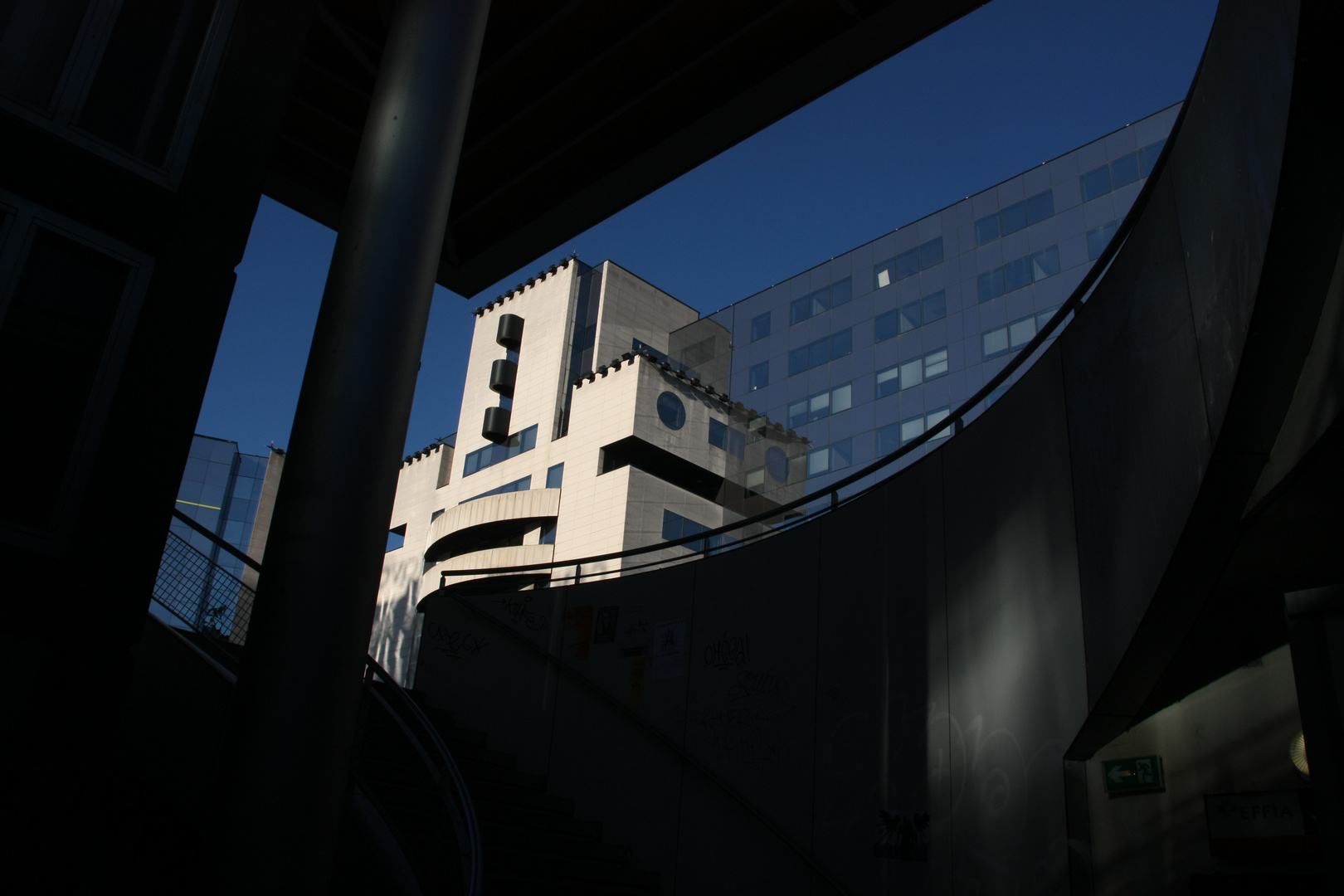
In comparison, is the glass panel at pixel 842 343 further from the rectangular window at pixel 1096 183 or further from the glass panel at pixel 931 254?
the rectangular window at pixel 1096 183

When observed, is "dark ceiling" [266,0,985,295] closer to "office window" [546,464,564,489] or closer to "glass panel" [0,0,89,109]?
"glass panel" [0,0,89,109]

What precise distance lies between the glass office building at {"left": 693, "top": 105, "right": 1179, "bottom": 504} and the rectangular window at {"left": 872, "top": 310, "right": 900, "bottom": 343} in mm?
36

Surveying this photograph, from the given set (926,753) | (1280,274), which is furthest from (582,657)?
(1280,274)

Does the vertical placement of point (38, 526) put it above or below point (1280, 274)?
below

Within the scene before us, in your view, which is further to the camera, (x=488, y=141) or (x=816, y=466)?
(x=816, y=466)

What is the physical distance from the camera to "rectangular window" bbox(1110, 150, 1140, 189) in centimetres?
2556

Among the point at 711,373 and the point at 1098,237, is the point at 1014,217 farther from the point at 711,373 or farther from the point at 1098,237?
the point at 711,373

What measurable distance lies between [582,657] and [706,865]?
8.83 feet

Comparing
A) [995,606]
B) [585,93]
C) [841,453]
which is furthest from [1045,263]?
[995,606]

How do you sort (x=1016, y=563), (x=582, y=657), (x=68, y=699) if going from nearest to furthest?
(x=68, y=699) → (x=1016, y=563) → (x=582, y=657)

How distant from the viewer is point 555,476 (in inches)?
1412

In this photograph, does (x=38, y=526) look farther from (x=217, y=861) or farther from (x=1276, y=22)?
(x=1276, y=22)

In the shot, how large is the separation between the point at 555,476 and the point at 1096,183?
19.7m

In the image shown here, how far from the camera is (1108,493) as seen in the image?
461 centimetres
